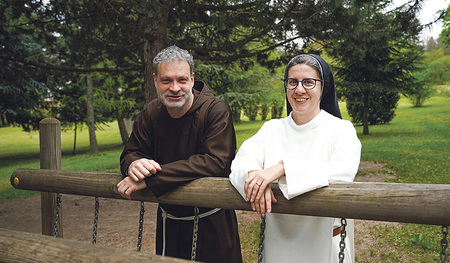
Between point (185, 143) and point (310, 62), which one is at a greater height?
point (310, 62)

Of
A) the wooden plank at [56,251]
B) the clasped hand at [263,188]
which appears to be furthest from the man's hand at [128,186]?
the clasped hand at [263,188]

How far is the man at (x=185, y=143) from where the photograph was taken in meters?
2.30

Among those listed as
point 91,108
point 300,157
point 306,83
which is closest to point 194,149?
point 300,157

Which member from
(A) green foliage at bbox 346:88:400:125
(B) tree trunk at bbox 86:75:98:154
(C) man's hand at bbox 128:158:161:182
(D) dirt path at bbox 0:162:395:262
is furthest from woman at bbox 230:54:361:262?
(A) green foliage at bbox 346:88:400:125

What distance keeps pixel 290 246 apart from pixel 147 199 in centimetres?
84

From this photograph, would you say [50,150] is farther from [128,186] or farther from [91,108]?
[91,108]

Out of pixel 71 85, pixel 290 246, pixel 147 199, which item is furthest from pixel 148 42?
pixel 71 85

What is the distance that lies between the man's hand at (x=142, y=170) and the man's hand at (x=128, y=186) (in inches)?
1.1

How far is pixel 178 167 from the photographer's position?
2.02 metres

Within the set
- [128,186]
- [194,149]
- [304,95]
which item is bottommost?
[128,186]

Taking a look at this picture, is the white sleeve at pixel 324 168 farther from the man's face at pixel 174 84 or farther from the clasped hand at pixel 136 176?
the man's face at pixel 174 84

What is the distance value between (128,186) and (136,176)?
85mm

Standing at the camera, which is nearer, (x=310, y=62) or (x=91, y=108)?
(x=310, y=62)

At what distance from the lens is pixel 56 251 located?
194cm
